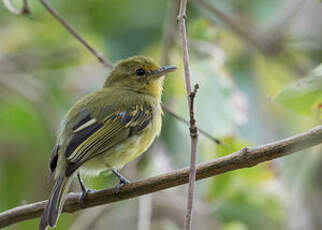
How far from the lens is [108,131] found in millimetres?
3500

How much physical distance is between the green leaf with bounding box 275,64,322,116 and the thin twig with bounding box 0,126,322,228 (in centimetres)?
17

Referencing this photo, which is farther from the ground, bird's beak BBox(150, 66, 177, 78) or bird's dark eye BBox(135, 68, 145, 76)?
bird's dark eye BBox(135, 68, 145, 76)

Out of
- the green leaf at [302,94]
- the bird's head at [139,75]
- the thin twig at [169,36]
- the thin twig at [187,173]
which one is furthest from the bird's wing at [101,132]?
the green leaf at [302,94]

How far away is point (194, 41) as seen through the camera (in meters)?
4.19

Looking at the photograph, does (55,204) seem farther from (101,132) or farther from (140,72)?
(140,72)

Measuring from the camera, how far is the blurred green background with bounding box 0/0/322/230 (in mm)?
3781

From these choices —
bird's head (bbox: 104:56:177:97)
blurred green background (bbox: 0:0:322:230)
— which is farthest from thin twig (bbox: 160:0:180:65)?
bird's head (bbox: 104:56:177:97)

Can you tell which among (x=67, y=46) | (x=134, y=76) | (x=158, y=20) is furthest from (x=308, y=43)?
(x=67, y=46)

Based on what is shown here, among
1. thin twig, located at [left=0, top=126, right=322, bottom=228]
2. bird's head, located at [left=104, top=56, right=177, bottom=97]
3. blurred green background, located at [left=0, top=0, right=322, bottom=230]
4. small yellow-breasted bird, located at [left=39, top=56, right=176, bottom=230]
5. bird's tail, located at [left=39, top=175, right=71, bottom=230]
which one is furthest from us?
bird's head, located at [left=104, top=56, right=177, bottom=97]

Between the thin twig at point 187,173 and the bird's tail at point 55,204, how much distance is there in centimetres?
9

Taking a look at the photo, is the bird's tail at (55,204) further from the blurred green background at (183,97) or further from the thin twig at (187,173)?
the blurred green background at (183,97)

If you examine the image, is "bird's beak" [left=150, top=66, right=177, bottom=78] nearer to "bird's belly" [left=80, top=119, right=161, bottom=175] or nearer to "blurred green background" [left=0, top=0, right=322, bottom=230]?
"blurred green background" [left=0, top=0, right=322, bottom=230]

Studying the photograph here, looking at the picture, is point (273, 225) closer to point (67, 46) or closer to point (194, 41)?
point (194, 41)

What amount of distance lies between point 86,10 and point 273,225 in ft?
8.17
